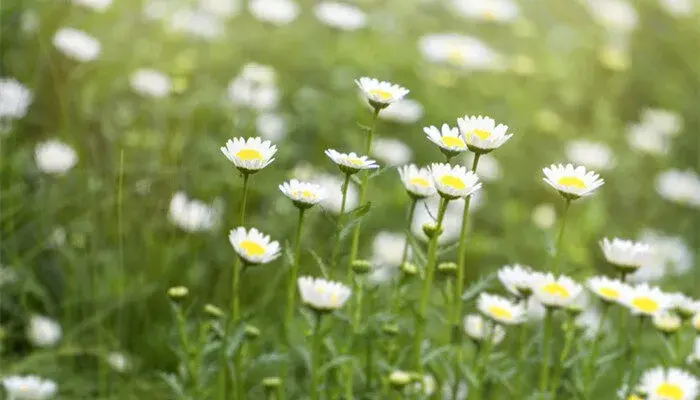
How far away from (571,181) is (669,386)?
1.63 ft

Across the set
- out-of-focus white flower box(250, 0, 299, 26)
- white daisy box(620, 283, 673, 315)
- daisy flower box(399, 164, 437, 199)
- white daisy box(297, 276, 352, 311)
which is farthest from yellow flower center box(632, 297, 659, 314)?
out-of-focus white flower box(250, 0, 299, 26)

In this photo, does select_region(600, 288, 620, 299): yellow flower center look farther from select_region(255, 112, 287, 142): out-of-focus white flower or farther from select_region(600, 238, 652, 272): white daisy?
select_region(255, 112, 287, 142): out-of-focus white flower

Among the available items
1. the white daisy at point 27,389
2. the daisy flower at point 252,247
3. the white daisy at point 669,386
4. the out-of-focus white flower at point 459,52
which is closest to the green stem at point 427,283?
the daisy flower at point 252,247

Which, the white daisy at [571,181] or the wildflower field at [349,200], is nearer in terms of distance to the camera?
the white daisy at [571,181]

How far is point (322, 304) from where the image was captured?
1410 mm

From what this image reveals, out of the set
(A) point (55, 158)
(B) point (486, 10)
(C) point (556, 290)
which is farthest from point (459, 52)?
(C) point (556, 290)

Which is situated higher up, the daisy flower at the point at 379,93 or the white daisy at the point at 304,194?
the daisy flower at the point at 379,93

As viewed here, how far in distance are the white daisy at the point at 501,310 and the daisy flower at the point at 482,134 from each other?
0.41 meters

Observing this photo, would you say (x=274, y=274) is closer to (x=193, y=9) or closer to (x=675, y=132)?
(x=193, y=9)

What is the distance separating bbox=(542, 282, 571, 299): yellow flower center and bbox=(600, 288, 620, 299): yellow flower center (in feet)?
0.28

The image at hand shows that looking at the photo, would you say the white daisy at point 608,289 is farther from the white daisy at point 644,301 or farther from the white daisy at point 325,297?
the white daisy at point 325,297

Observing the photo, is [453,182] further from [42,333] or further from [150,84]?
[150,84]

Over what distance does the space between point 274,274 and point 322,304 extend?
1129 millimetres

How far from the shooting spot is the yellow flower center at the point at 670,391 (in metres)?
1.71
